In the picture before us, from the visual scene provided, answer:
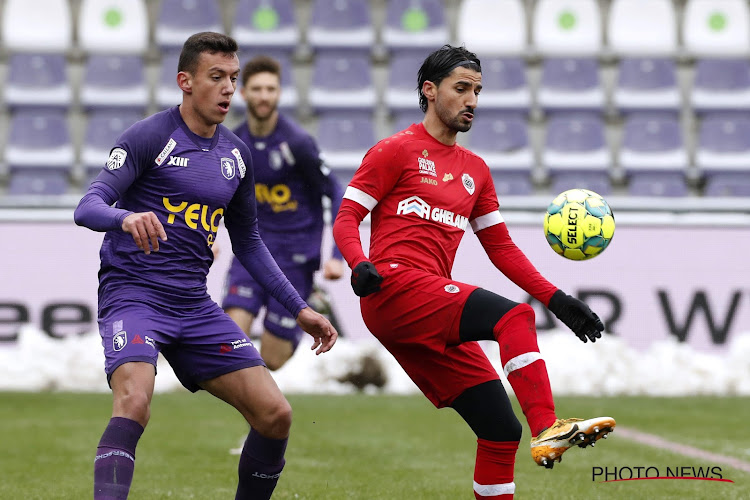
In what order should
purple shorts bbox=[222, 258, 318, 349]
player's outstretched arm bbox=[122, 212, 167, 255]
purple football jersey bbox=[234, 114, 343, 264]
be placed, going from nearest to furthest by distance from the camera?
1. player's outstretched arm bbox=[122, 212, 167, 255]
2. purple football jersey bbox=[234, 114, 343, 264]
3. purple shorts bbox=[222, 258, 318, 349]

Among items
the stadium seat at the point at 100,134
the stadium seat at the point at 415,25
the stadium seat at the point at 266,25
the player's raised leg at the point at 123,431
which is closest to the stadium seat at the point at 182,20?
the stadium seat at the point at 266,25

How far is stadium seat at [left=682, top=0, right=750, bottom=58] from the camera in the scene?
16234 mm

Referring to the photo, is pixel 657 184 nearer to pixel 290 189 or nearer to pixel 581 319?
pixel 290 189

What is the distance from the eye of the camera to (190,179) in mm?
4480

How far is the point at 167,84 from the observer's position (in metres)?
15.2

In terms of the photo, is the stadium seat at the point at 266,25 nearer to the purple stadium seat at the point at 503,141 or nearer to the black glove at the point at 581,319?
the purple stadium seat at the point at 503,141

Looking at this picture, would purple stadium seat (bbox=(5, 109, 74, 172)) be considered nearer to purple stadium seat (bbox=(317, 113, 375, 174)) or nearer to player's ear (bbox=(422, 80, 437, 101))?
purple stadium seat (bbox=(317, 113, 375, 174))

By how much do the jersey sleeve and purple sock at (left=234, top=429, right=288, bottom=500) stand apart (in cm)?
110

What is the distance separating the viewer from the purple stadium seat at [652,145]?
1467cm

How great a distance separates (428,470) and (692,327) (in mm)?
5031

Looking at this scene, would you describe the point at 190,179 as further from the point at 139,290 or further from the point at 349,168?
the point at 349,168

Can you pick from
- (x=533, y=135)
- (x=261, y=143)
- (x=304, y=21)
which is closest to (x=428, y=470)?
(x=261, y=143)

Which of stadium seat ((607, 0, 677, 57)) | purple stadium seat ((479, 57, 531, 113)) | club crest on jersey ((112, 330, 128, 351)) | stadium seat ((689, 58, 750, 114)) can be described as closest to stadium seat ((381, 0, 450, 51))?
purple stadium seat ((479, 57, 531, 113))

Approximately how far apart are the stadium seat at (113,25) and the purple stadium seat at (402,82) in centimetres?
357
